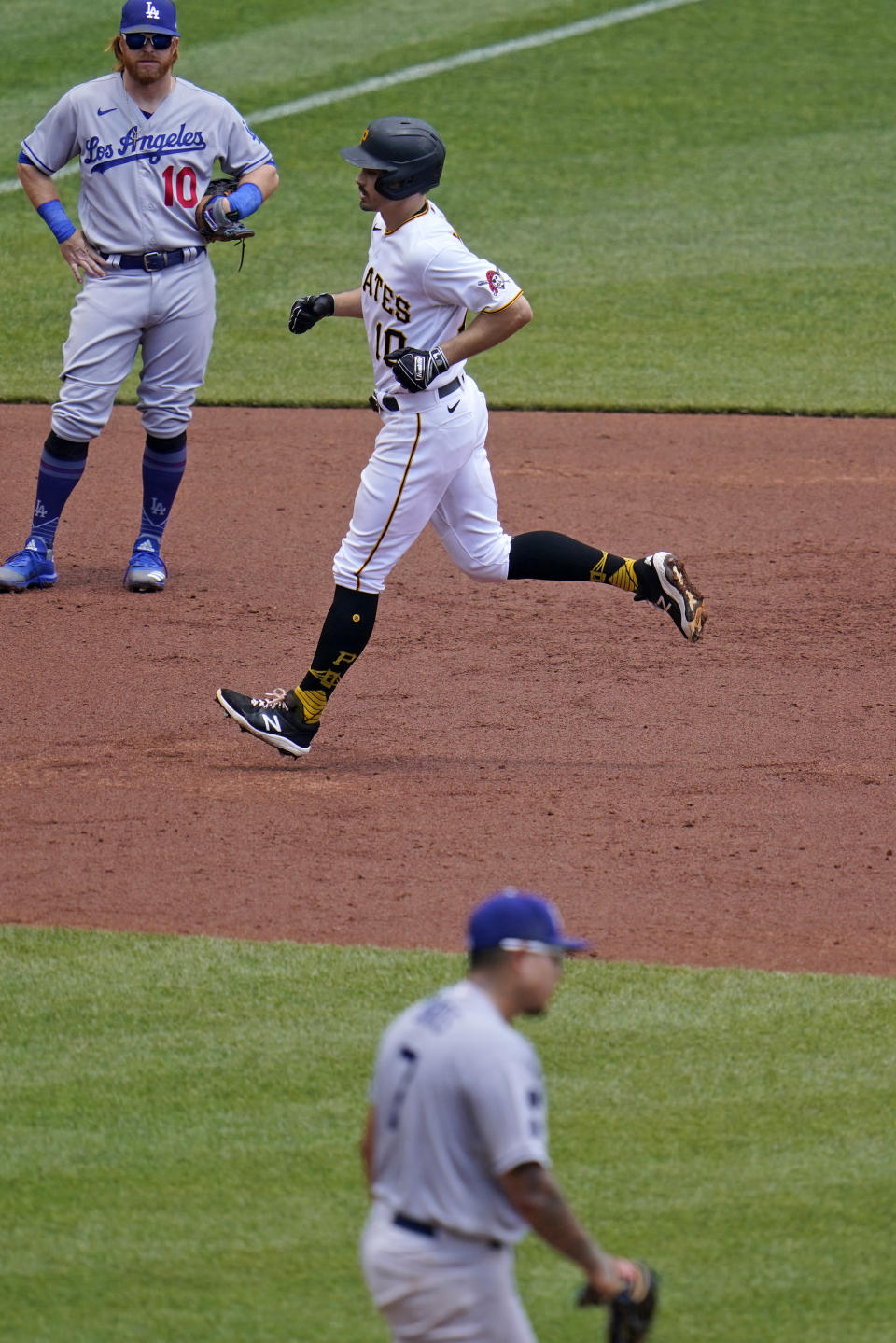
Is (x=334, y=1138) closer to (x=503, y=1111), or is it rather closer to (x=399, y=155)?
(x=503, y=1111)

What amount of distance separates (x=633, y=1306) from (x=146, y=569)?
5721mm

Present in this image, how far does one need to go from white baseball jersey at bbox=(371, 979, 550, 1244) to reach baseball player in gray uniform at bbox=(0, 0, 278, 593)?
542 centimetres

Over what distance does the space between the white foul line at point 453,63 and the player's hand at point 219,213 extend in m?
7.74

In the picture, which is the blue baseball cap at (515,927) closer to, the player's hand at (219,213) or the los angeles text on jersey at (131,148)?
the player's hand at (219,213)

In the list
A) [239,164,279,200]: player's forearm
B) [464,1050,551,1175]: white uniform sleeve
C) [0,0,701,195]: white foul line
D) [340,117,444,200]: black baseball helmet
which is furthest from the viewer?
[0,0,701,195]: white foul line

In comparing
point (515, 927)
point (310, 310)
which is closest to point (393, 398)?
point (310, 310)

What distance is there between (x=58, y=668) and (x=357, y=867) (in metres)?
2.10

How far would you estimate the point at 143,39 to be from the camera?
762cm

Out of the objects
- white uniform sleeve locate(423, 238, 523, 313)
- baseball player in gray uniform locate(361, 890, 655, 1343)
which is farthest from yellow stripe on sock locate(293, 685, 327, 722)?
baseball player in gray uniform locate(361, 890, 655, 1343)

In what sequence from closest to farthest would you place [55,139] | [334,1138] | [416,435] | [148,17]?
1. [334,1138]
2. [416,435]
3. [148,17]
4. [55,139]

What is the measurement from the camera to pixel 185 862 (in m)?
5.88

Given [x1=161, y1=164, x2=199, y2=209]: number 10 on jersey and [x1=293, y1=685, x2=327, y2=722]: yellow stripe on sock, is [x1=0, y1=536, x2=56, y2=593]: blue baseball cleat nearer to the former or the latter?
[x1=161, y1=164, x2=199, y2=209]: number 10 on jersey

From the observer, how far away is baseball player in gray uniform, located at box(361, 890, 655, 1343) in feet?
9.54

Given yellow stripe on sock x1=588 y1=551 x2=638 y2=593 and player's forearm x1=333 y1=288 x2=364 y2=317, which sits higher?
player's forearm x1=333 y1=288 x2=364 y2=317
